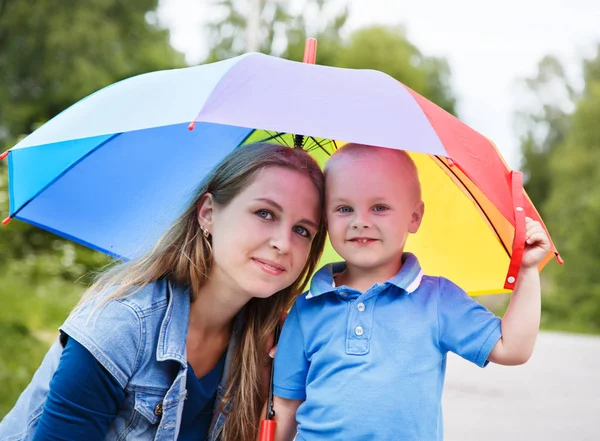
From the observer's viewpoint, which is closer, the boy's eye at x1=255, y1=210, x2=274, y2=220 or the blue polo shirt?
the blue polo shirt

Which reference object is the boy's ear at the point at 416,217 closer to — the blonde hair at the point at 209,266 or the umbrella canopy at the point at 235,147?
the umbrella canopy at the point at 235,147

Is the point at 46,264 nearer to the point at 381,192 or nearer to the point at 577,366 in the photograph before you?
the point at 577,366

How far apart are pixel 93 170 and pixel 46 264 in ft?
22.0

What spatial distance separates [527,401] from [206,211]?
16.7 ft

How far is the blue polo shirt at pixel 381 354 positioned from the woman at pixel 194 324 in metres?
0.26

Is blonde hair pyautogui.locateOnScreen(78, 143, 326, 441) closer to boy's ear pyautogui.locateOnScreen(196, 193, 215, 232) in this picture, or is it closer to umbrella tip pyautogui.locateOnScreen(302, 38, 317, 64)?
boy's ear pyautogui.locateOnScreen(196, 193, 215, 232)

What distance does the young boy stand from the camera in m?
2.40

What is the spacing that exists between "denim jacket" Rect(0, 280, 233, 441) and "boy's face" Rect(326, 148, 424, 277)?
2.18ft

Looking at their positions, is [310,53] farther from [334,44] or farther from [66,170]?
[334,44]

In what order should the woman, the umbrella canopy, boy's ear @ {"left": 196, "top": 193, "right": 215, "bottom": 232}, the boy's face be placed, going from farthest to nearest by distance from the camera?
1. boy's ear @ {"left": 196, "top": 193, "right": 215, "bottom": 232}
2. the boy's face
3. the woman
4. the umbrella canopy

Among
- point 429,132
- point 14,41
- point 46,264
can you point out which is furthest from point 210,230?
point 14,41

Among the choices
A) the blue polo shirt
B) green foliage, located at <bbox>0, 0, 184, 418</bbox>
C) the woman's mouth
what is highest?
green foliage, located at <bbox>0, 0, 184, 418</bbox>

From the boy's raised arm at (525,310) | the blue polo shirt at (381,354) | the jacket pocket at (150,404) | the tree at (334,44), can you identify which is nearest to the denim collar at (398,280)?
the blue polo shirt at (381,354)

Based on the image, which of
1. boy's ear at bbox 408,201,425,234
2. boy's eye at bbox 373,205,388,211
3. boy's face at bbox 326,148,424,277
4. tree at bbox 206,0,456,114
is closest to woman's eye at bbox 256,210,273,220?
boy's face at bbox 326,148,424,277
